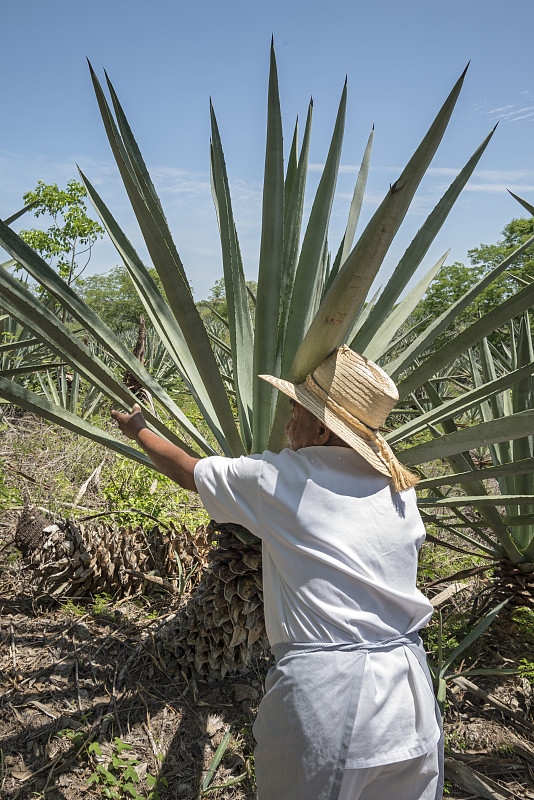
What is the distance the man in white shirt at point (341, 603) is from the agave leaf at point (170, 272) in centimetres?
39

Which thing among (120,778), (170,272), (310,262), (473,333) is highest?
(310,262)

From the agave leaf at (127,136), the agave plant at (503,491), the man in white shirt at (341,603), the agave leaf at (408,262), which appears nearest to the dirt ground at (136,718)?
the agave plant at (503,491)

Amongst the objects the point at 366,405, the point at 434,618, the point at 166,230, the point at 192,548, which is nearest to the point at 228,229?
the point at 166,230

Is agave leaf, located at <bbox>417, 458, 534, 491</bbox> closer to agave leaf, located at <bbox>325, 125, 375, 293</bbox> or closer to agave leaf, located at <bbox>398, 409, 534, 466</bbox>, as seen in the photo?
agave leaf, located at <bbox>398, 409, 534, 466</bbox>

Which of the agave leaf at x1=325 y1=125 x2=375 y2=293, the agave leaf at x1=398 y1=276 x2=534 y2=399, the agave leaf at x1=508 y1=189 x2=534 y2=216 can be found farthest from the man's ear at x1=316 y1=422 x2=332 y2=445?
the agave leaf at x1=508 y1=189 x2=534 y2=216

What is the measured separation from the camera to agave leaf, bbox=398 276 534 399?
163 centimetres

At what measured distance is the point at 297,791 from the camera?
1.24 meters

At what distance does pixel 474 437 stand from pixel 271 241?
0.84 m

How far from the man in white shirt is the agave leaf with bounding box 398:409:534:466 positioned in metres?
0.35

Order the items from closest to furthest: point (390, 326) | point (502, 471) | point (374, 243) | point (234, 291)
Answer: point (374, 243) → point (502, 471) → point (234, 291) → point (390, 326)

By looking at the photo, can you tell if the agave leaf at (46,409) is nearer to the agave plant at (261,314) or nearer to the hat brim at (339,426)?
the agave plant at (261,314)

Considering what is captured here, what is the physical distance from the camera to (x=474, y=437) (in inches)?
66.5

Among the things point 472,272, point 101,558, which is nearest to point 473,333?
point 101,558

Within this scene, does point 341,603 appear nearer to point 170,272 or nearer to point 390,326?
point 170,272
